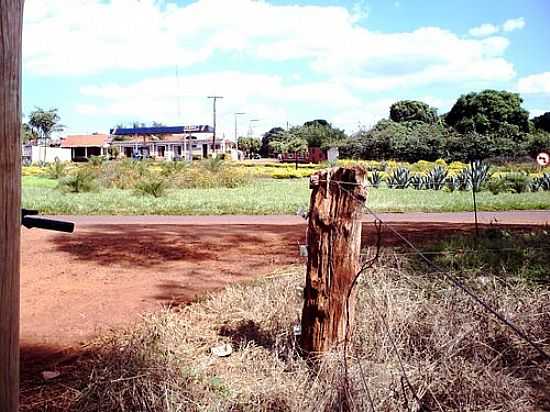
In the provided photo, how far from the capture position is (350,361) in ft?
8.98

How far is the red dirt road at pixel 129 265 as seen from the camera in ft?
14.5

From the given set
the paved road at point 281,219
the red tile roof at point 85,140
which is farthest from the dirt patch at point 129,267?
the red tile roof at point 85,140

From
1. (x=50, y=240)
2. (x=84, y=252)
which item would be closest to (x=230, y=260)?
(x=84, y=252)

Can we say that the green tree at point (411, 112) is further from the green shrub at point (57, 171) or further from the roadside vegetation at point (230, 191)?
the green shrub at point (57, 171)

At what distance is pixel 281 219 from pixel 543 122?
4677cm

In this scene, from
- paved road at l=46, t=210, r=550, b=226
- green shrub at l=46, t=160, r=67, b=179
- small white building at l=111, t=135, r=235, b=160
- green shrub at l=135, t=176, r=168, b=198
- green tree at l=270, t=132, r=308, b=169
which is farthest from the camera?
small white building at l=111, t=135, r=235, b=160

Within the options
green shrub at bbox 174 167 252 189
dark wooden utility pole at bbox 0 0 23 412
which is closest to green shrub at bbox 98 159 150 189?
green shrub at bbox 174 167 252 189

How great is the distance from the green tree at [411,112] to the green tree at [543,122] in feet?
35.1

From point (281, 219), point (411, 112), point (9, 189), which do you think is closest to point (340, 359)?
point (9, 189)

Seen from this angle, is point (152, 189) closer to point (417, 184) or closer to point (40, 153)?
point (417, 184)

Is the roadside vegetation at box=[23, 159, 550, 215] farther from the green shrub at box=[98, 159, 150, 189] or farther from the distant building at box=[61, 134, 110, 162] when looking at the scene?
the distant building at box=[61, 134, 110, 162]

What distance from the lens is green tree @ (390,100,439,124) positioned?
61312 millimetres

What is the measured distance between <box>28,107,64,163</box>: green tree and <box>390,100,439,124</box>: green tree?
35.5 metres

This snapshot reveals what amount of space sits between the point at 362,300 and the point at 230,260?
337cm
